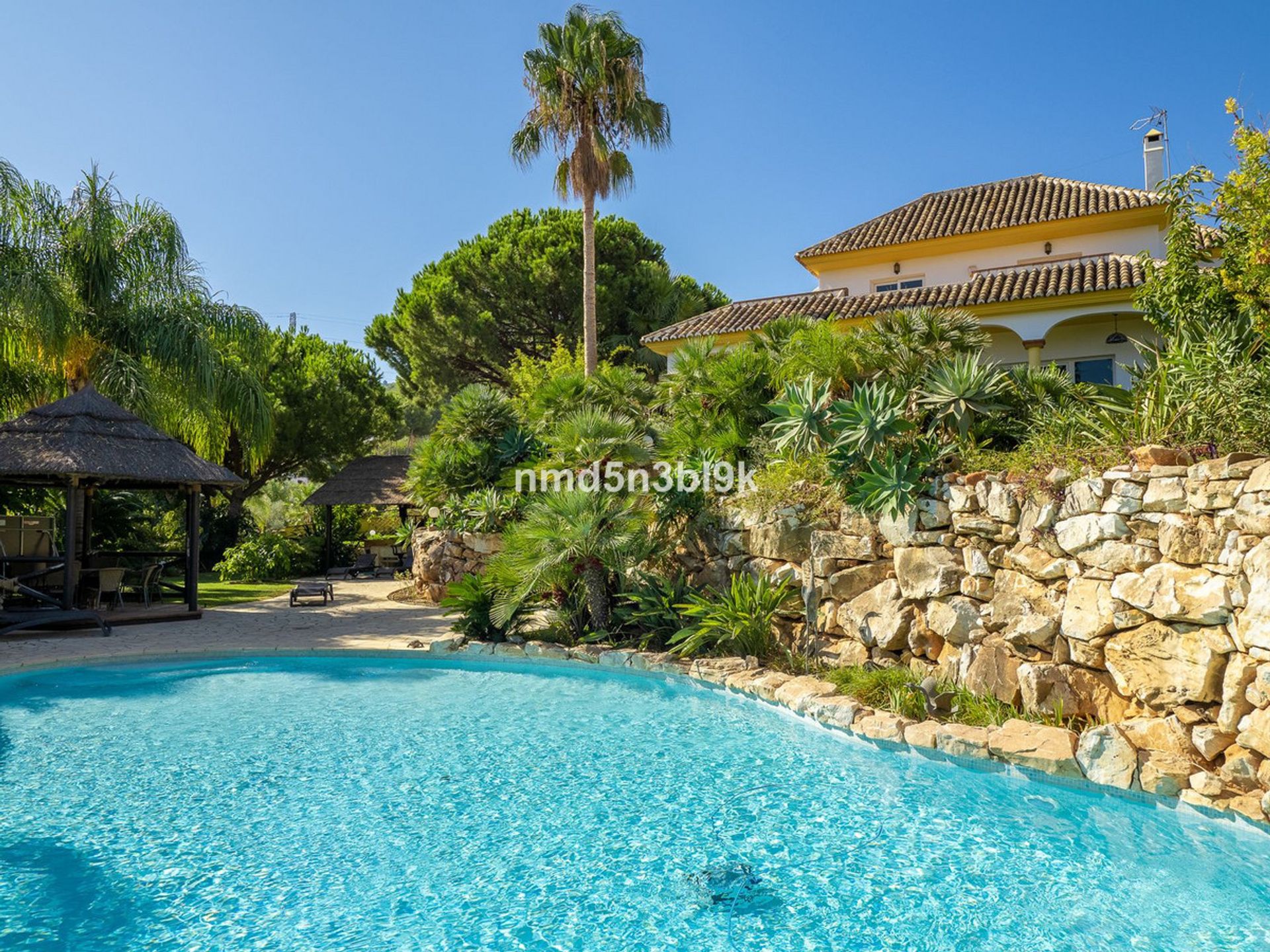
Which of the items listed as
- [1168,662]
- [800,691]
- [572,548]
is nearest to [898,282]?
[572,548]

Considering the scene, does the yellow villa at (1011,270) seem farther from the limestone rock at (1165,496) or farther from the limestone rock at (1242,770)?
the limestone rock at (1242,770)

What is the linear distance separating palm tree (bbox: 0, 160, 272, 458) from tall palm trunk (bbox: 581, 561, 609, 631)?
31.5 feet

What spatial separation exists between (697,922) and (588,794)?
1944mm

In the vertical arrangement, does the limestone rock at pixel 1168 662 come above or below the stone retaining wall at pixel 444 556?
below

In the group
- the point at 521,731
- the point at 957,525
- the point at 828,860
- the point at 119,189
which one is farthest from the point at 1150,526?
the point at 119,189

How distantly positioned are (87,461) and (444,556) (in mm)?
5995

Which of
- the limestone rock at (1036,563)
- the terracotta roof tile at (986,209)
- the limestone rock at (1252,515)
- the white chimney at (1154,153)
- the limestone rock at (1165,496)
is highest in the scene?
the white chimney at (1154,153)

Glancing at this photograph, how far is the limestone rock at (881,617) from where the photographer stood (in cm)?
827

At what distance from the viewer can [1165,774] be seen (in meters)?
5.59

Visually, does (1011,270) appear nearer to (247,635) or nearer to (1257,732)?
(1257,732)

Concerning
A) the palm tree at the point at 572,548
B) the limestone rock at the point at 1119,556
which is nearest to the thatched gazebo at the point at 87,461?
the palm tree at the point at 572,548

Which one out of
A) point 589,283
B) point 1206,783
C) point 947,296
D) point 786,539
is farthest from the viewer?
point 589,283

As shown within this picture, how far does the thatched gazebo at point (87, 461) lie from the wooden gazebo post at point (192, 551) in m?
0.01

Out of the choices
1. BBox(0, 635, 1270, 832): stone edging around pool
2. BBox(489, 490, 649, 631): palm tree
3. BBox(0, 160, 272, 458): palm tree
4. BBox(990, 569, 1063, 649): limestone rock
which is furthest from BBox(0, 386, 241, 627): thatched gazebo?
BBox(990, 569, 1063, 649): limestone rock
